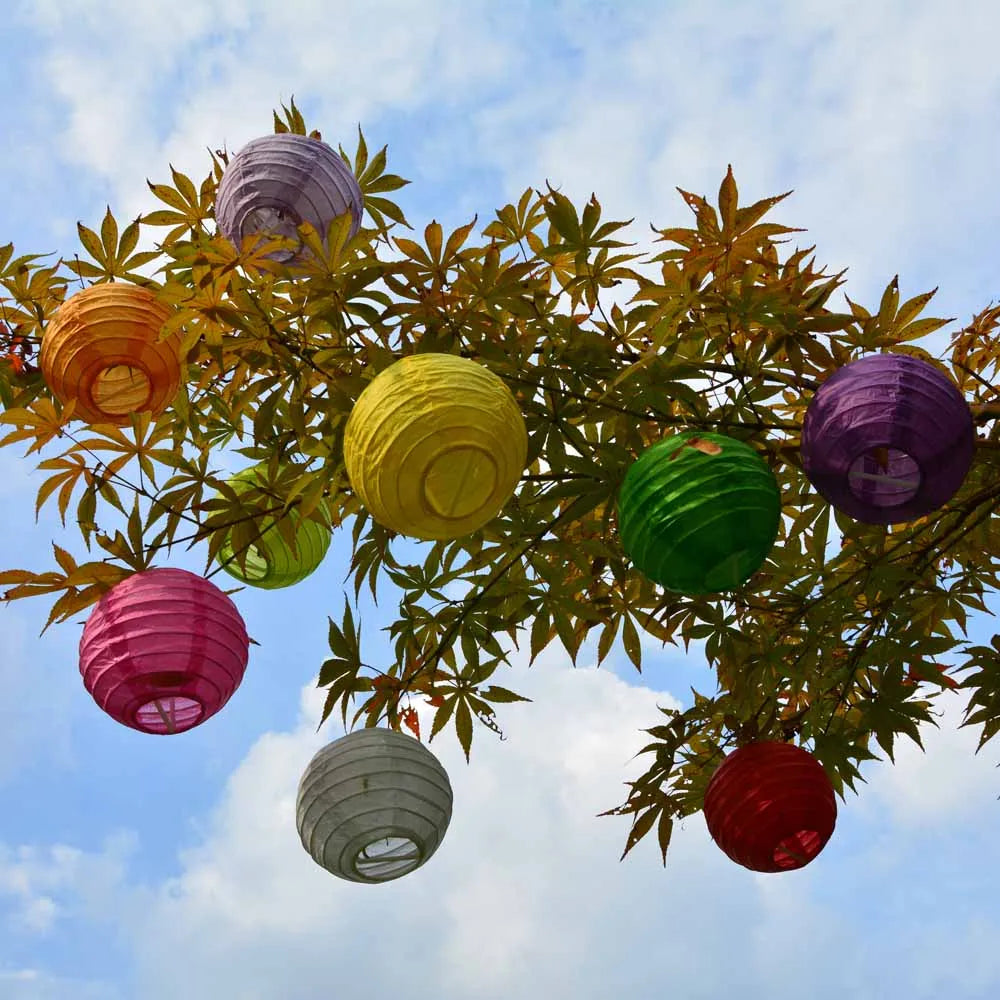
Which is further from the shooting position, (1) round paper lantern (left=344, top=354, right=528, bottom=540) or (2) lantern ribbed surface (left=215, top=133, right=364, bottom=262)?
(2) lantern ribbed surface (left=215, top=133, right=364, bottom=262)

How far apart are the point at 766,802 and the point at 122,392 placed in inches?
67.5

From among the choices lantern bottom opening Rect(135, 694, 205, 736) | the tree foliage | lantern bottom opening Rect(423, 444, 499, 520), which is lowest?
lantern bottom opening Rect(423, 444, 499, 520)

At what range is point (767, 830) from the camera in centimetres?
267

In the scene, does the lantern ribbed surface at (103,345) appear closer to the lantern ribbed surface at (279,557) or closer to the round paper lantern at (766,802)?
the lantern ribbed surface at (279,557)

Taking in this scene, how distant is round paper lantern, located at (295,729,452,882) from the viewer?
8.38ft

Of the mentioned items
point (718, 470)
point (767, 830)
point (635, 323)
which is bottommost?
point (767, 830)

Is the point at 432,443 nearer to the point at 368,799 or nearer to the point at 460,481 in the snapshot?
the point at 460,481

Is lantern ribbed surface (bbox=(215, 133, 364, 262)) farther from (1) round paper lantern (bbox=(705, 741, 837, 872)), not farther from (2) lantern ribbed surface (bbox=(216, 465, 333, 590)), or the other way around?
(1) round paper lantern (bbox=(705, 741, 837, 872))

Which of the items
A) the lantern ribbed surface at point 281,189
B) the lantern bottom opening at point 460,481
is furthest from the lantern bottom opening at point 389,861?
the lantern ribbed surface at point 281,189

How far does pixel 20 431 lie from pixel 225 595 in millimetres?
698

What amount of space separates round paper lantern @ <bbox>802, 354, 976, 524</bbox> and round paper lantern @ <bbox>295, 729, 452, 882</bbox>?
1082mm

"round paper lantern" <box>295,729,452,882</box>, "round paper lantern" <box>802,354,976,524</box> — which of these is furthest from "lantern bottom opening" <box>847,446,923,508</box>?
"round paper lantern" <box>295,729,452,882</box>

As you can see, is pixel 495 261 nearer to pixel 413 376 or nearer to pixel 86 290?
pixel 413 376

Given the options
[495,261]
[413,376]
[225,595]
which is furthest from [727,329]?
[225,595]
